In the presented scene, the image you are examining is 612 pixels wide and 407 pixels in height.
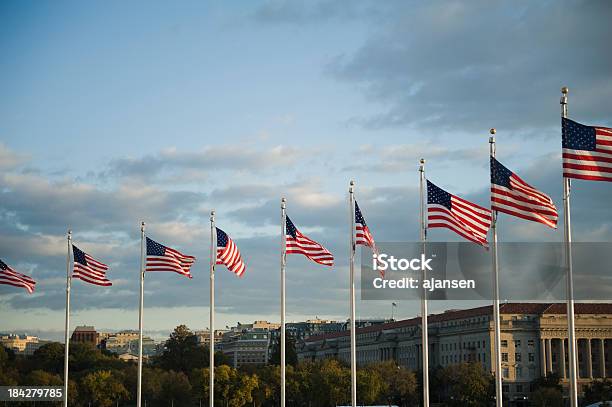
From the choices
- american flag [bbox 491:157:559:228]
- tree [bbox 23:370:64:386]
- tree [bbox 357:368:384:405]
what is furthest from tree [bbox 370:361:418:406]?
american flag [bbox 491:157:559:228]

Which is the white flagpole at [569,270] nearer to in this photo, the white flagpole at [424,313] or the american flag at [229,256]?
the white flagpole at [424,313]

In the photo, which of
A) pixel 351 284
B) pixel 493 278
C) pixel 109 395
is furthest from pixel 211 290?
pixel 109 395

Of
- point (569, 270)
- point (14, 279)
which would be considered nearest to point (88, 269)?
point (14, 279)

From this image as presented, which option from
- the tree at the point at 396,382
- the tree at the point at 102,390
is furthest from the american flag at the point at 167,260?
the tree at the point at 396,382

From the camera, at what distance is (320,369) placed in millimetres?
165125

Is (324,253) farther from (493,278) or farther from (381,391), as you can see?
(381,391)

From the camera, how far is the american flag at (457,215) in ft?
180

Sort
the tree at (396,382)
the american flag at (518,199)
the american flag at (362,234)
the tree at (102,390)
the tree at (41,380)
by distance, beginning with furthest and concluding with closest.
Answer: the tree at (396,382) < the tree at (102,390) < the tree at (41,380) < the american flag at (362,234) < the american flag at (518,199)

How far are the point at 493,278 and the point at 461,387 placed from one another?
11284cm

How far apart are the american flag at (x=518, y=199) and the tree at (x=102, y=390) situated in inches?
4479

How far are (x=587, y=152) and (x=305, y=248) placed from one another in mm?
23494

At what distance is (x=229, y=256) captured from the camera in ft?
228

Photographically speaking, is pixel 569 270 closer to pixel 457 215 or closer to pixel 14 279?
pixel 457 215

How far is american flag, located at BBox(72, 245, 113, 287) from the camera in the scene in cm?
7450
